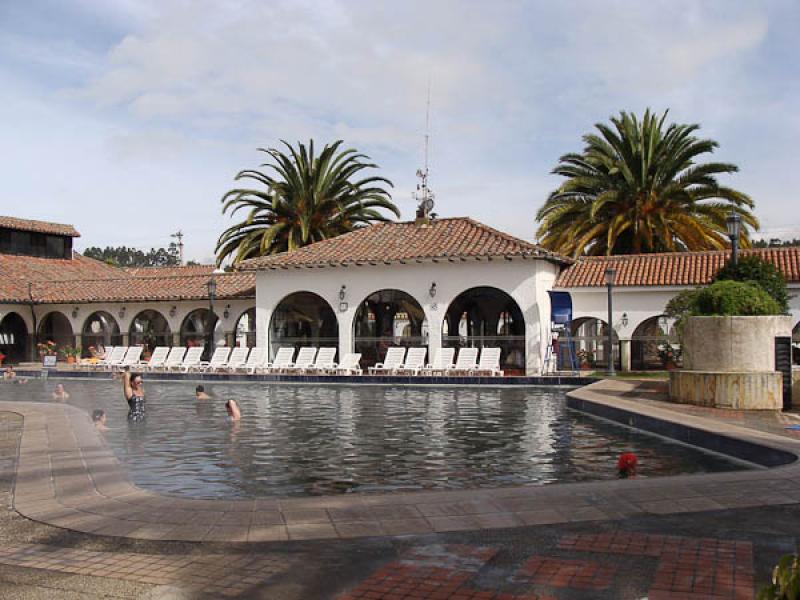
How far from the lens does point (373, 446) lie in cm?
1176

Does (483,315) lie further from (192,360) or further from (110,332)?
(110,332)

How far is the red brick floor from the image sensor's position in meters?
4.68

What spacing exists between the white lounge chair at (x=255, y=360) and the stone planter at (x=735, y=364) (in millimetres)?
17716

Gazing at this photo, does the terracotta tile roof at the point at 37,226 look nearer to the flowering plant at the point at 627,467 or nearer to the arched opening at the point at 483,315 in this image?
the arched opening at the point at 483,315

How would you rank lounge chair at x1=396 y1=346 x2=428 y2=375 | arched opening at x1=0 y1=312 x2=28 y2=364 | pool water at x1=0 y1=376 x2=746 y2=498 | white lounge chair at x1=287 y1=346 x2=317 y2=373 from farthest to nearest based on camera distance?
1. arched opening at x1=0 y1=312 x2=28 y2=364
2. white lounge chair at x1=287 y1=346 x2=317 y2=373
3. lounge chair at x1=396 y1=346 x2=428 y2=375
4. pool water at x1=0 y1=376 x2=746 y2=498

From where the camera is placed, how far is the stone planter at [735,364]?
14055 mm

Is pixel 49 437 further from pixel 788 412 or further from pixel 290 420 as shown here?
pixel 788 412

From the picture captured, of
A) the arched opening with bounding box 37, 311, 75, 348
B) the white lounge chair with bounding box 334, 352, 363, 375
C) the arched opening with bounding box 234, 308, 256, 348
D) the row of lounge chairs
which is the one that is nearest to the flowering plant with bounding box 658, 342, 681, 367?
the row of lounge chairs

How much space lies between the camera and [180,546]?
19.0 feet

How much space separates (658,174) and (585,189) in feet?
9.58

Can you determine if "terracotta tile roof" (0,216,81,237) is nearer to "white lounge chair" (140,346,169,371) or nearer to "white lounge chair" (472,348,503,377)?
"white lounge chair" (140,346,169,371)

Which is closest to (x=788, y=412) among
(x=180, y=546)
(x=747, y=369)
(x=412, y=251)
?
(x=747, y=369)

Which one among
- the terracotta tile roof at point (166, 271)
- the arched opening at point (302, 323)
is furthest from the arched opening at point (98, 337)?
the arched opening at point (302, 323)

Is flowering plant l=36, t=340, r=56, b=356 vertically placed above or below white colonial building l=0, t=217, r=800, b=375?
below
